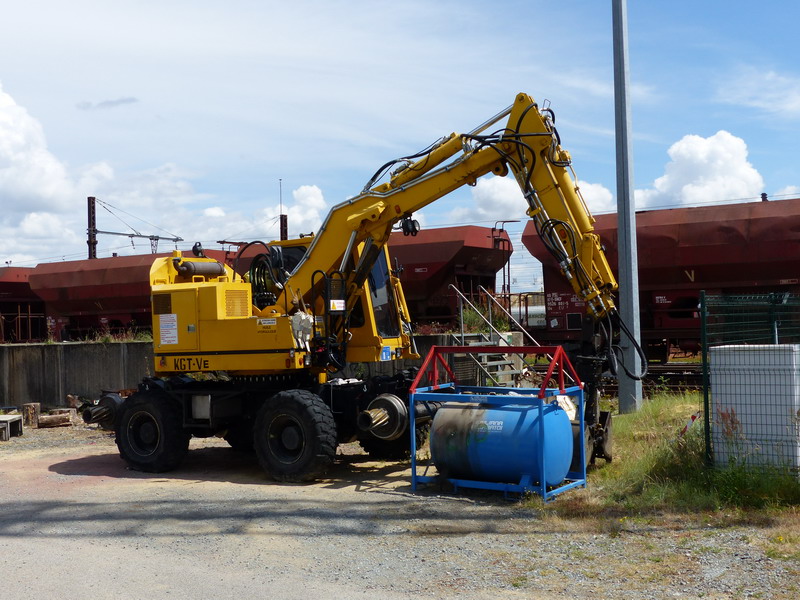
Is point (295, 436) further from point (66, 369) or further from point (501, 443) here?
point (66, 369)

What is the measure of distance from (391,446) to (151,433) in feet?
10.8

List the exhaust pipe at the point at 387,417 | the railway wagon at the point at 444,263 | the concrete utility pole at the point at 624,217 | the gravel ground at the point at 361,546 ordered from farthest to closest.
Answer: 1. the railway wagon at the point at 444,263
2. the concrete utility pole at the point at 624,217
3. the exhaust pipe at the point at 387,417
4. the gravel ground at the point at 361,546

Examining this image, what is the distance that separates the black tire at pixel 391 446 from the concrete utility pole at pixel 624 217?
128 inches

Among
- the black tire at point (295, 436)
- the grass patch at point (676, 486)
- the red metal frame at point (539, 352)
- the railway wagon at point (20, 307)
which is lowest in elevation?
the grass patch at point (676, 486)

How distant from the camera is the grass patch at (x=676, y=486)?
7.88 meters

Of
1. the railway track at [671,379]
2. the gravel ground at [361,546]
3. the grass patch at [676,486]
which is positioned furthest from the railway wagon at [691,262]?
the gravel ground at [361,546]

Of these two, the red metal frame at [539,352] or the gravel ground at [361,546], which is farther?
the red metal frame at [539,352]

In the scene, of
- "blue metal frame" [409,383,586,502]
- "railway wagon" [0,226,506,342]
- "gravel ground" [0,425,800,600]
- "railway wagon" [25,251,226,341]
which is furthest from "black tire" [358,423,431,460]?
"railway wagon" [25,251,226,341]

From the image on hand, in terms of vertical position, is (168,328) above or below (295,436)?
above

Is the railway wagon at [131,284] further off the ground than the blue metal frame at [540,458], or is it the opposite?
the railway wagon at [131,284]

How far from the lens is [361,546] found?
7156 millimetres

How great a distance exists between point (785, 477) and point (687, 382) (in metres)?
8.62

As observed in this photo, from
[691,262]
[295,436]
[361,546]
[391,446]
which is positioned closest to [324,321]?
[295,436]

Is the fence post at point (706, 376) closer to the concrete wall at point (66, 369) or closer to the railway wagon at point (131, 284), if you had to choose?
the railway wagon at point (131, 284)
